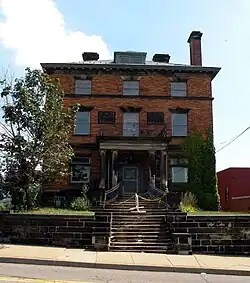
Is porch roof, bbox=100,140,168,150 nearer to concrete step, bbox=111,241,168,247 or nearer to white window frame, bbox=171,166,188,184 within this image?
white window frame, bbox=171,166,188,184

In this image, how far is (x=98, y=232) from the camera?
15602 millimetres

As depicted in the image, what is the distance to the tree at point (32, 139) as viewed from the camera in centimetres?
2023

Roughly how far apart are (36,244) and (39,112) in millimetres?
7332

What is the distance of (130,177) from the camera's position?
1128 inches

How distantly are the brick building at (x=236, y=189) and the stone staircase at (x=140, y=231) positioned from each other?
12.8 m

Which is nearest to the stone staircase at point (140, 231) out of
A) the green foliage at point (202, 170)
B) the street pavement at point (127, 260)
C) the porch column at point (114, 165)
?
the street pavement at point (127, 260)

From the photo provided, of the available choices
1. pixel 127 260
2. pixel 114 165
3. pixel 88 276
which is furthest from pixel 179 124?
pixel 88 276

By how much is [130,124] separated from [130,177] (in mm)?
3824

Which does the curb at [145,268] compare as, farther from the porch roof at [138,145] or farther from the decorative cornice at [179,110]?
the decorative cornice at [179,110]

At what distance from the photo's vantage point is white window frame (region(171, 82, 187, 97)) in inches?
1200

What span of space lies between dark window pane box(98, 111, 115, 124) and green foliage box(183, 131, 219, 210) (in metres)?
5.45

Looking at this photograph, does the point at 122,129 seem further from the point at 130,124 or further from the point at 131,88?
the point at 131,88

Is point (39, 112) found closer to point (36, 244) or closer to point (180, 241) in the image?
point (36, 244)

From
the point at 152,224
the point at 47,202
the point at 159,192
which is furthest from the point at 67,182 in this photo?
the point at 152,224
